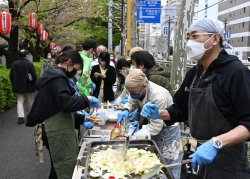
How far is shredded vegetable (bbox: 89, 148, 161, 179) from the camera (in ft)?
7.34

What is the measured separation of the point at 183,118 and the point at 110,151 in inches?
30.3

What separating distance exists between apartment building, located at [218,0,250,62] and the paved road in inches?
1886

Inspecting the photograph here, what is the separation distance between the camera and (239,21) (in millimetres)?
55656

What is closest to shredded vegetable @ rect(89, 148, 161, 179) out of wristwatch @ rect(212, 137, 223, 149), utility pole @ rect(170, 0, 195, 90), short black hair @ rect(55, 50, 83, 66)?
wristwatch @ rect(212, 137, 223, 149)

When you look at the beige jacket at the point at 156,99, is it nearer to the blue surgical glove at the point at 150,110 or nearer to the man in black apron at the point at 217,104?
the blue surgical glove at the point at 150,110

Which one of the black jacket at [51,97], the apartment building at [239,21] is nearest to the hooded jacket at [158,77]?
the black jacket at [51,97]

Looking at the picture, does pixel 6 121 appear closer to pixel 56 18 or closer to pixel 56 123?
pixel 56 123

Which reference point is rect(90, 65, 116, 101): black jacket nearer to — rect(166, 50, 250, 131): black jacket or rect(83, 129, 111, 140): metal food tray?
rect(83, 129, 111, 140): metal food tray

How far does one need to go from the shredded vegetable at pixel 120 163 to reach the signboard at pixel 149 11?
11707 mm

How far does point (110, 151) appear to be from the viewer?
2650mm

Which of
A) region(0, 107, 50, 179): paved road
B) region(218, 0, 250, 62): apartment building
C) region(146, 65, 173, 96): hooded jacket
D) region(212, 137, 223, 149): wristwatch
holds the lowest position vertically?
region(0, 107, 50, 179): paved road

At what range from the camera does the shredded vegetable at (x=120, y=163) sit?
2236 millimetres

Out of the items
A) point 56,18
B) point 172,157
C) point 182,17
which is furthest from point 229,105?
point 56,18

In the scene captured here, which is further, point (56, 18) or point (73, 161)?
point (56, 18)
